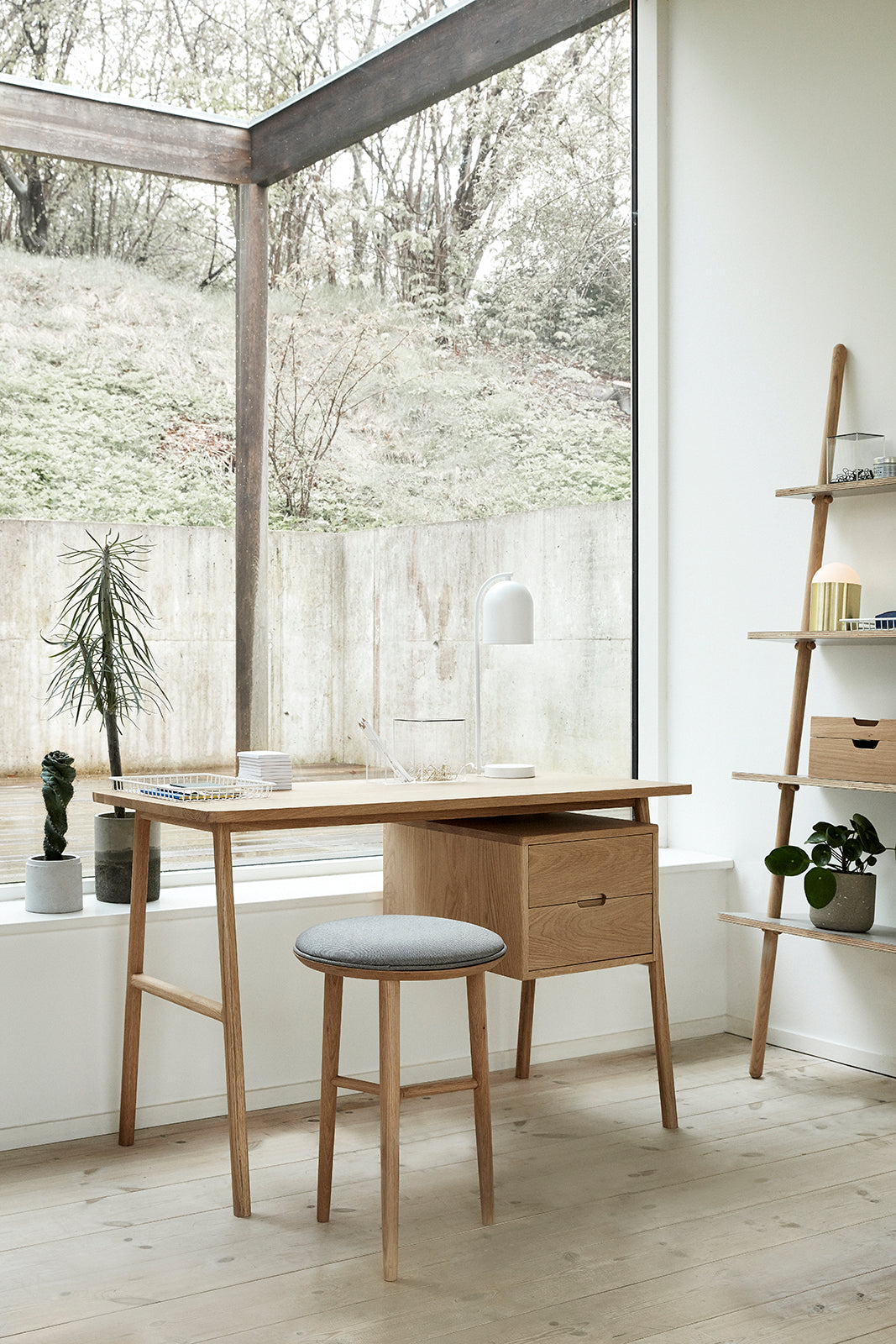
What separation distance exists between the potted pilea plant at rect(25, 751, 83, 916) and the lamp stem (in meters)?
→ 0.95

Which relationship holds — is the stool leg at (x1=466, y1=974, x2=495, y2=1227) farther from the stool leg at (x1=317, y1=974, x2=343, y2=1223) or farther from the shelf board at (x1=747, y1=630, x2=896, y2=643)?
the shelf board at (x1=747, y1=630, x2=896, y2=643)

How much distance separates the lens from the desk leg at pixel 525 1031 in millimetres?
3236

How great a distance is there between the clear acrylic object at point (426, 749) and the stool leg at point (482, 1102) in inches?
29.7

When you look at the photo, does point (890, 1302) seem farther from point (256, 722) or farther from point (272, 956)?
point (256, 722)

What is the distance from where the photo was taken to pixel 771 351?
11.6 ft

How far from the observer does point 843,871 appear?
317 cm

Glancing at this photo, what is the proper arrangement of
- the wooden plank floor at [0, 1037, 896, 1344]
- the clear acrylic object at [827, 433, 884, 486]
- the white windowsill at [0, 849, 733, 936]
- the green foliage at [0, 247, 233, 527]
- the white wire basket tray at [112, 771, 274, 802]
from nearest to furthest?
the wooden plank floor at [0, 1037, 896, 1344], the white wire basket tray at [112, 771, 274, 802], the white windowsill at [0, 849, 733, 936], the green foliage at [0, 247, 233, 527], the clear acrylic object at [827, 433, 884, 486]

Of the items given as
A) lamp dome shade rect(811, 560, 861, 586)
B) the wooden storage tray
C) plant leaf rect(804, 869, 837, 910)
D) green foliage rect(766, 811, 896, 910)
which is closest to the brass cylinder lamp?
lamp dome shade rect(811, 560, 861, 586)

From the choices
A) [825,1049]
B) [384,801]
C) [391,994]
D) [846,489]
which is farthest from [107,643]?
[825,1049]

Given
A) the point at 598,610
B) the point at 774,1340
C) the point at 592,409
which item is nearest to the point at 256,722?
the point at 598,610

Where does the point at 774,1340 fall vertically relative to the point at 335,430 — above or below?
below

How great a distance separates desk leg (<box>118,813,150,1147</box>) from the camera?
2.75 meters

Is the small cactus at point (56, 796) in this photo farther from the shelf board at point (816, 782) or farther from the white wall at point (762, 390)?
the white wall at point (762, 390)

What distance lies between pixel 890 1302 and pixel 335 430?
7.83 feet
